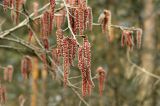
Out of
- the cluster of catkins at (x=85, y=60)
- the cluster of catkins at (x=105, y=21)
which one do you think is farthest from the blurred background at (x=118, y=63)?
the cluster of catkins at (x=85, y=60)

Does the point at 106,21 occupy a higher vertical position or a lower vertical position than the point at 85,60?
higher

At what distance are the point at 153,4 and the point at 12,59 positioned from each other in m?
5.74

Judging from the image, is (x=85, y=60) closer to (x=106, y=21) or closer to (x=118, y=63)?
(x=106, y=21)

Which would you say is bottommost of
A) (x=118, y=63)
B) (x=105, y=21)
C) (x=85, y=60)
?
(x=118, y=63)

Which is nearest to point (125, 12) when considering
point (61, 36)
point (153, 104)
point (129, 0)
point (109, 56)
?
point (129, 0)

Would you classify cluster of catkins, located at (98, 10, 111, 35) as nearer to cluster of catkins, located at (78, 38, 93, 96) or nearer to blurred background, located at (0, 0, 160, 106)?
cluster of catkins, located at (78, 38, 93, 96)

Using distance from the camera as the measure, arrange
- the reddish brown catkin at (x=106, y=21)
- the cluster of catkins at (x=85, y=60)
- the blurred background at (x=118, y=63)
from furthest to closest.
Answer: the blurred background at (x=118, y=63), the reddish brown catkin at (x=106, y=21), the cluster of catkins at (x=85, y=60)

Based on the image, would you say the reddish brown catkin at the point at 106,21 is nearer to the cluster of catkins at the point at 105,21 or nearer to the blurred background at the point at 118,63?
the cluster of catkins at the point at 105,21

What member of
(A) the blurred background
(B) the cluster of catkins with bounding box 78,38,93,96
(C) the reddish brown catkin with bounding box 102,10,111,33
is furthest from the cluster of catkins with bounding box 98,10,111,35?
→ (A) the blurred background

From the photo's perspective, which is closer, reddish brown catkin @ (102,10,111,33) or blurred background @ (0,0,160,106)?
reddish brown catkin @ (102,10,111,33)

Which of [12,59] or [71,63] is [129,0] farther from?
[71,63]

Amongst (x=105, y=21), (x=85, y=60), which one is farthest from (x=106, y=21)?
(x=85, y=60)

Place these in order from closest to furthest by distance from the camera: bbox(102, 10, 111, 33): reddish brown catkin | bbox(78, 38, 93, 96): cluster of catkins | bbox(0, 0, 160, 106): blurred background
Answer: bbox(78, 38, 93, 96): cluster of catkins → bbox(102, 10, 111, 33): reddish brown catkin → bbox(0, 0, 160, 106): blurred background

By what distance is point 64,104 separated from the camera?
35.5 feet
